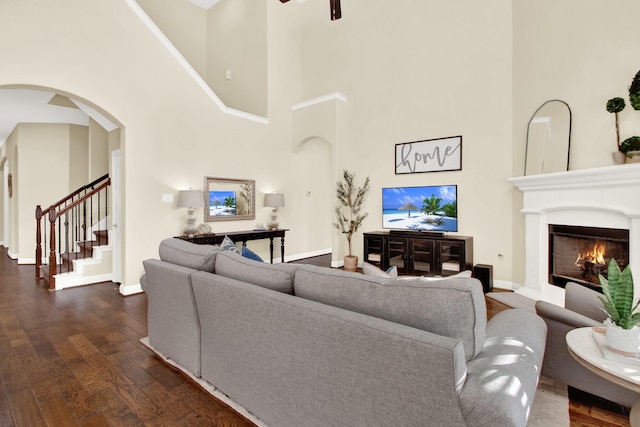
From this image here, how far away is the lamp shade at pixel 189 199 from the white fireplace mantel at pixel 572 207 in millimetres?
4428

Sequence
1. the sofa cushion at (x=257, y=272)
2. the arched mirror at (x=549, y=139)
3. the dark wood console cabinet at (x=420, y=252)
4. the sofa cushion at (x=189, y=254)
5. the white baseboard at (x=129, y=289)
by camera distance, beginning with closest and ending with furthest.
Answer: the sofa cushion at (x=257, y=272), the sofa cushion at (x=189, y=254), the arched mirror at (x=549, y=139), the white baseboard at (x=129, y=289), the dark wood console cabinet at (x=420, y=252)

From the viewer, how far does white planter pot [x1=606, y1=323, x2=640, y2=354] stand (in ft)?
4.60

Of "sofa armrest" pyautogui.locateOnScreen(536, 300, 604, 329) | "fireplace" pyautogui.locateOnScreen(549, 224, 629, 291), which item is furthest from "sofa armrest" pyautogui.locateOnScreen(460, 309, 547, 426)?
"fireplace" pyautogui.locateOnScreen(549, 224, 629, 291)

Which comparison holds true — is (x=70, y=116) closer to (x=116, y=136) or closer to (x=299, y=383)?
(x=116, y=136)

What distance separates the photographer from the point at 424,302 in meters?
1.21

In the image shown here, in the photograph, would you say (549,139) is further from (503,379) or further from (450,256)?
(503,379)

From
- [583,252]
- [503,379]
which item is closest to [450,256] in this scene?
[583,252]

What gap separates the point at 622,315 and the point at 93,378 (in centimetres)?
310

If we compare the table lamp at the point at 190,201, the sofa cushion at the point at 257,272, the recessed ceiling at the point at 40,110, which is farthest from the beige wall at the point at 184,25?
the sofa cushion at the point at 257,272

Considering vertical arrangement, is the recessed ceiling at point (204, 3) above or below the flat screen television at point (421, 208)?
above

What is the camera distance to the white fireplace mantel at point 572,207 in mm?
3088

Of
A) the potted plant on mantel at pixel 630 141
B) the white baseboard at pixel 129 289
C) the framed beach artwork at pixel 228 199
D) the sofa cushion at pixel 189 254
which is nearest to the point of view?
the sofa cushion at pixel 189 254

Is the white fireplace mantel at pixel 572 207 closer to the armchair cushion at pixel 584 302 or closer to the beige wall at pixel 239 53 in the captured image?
the armchair cushion at pixel 584 302

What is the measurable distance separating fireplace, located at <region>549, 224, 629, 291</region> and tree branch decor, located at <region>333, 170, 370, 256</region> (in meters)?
2.97
